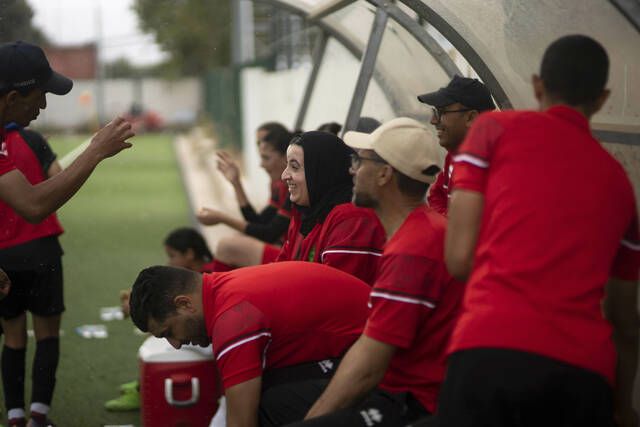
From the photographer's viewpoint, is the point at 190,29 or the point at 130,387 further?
the point at 190,29

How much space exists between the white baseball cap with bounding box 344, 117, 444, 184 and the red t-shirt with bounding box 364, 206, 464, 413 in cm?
14

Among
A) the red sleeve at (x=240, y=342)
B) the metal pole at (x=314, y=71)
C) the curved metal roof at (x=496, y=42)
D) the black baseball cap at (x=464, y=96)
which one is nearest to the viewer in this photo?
the red sleeve at (x=240, y=342)

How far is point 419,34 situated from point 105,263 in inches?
263

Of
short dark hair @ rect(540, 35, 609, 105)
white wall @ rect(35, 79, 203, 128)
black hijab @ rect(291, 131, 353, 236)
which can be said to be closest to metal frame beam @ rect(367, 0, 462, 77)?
black hijab @ rect(291, 131, 353, 236)

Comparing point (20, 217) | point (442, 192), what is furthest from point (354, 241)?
point (20, 217)

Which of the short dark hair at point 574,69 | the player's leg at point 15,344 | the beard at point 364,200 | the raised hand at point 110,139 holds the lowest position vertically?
the player's leg at point 15,344

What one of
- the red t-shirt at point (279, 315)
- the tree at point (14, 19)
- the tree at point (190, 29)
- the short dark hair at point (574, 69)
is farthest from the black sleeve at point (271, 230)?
the tree at point (190, 29)

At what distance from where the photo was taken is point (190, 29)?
165 ft

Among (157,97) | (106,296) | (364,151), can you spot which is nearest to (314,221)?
(364,151)

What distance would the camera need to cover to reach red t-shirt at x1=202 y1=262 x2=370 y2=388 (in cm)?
386

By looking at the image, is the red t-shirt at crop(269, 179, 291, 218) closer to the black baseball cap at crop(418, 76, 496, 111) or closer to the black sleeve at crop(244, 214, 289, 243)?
the black sleeve at crop(244, 214, 289, 243)

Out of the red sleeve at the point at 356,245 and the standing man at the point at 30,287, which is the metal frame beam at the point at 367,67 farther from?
the red sleeve at the point at 356,245

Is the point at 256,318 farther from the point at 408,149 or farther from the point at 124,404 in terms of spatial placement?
the point at 124,404

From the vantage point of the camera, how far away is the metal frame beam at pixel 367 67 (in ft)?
21.9
